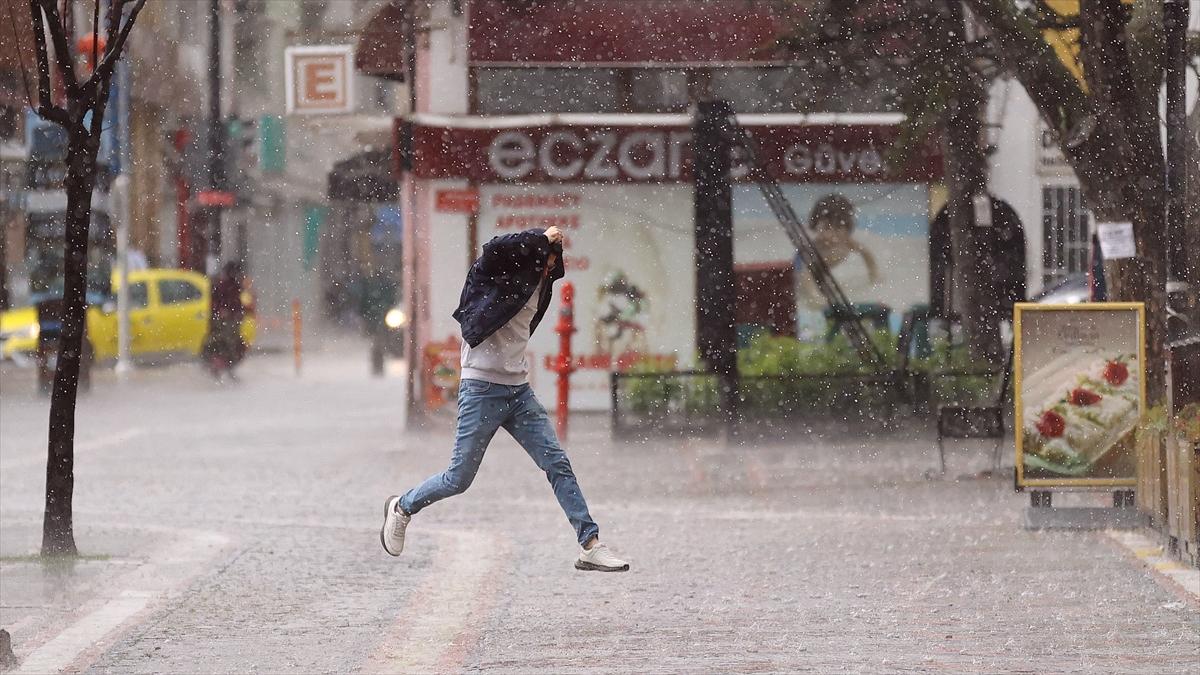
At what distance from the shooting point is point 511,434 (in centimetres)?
885

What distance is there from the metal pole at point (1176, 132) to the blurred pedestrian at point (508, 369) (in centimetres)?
580

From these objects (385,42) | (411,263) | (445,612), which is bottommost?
(445,612)

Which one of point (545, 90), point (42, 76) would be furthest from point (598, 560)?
point (545, 90)

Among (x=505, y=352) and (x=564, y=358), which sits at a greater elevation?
(x=505, y=352)

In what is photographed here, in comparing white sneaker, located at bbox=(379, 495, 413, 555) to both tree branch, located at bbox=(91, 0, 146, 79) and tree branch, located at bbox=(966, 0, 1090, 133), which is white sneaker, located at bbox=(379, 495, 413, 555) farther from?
tree branch, located at bbox=(966, 0, 1090, 133)

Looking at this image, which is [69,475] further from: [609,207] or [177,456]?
[609,207]

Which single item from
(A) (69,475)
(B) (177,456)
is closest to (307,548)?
(A) (69,475)

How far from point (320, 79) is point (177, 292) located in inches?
605

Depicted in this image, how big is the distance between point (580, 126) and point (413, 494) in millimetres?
13542

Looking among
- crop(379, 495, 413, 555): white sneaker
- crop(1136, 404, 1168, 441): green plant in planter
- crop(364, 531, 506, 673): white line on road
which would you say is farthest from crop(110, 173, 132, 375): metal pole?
crop(379, 495, 413, 555): white sneaker

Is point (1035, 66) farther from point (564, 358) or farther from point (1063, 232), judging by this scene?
point (1063, 232)

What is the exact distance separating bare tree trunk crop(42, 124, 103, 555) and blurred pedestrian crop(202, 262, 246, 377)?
2070cm

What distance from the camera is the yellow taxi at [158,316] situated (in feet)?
114

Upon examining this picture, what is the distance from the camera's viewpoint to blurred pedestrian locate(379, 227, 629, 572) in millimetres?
8453
